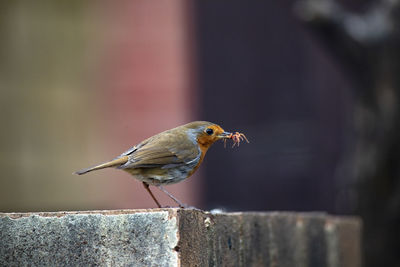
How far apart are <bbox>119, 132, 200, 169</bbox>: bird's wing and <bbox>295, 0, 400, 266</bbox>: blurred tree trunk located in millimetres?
2380

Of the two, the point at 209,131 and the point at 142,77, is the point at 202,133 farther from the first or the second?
the point at 142,77

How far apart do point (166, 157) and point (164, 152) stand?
32mm

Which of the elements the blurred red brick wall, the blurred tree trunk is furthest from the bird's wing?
the blurred red brick wall

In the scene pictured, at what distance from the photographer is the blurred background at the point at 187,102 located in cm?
742

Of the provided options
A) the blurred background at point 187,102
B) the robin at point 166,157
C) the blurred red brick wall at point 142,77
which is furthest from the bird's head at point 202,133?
the blurred red brick wall at point 142,77

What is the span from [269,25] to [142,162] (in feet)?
16.9

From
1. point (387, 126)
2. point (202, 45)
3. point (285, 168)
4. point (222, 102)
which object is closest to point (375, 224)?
point (387, 126)

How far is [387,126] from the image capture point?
583 cm

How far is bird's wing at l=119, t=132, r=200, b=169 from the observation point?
3424 mm

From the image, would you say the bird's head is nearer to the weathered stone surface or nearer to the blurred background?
the weathered stone surface

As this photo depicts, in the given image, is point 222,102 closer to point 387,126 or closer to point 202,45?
point 202,45

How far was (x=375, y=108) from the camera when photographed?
5.88 metres

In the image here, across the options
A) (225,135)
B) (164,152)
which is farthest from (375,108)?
(164,152)

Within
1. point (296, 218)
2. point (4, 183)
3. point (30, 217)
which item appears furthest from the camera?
point (4, 183)
